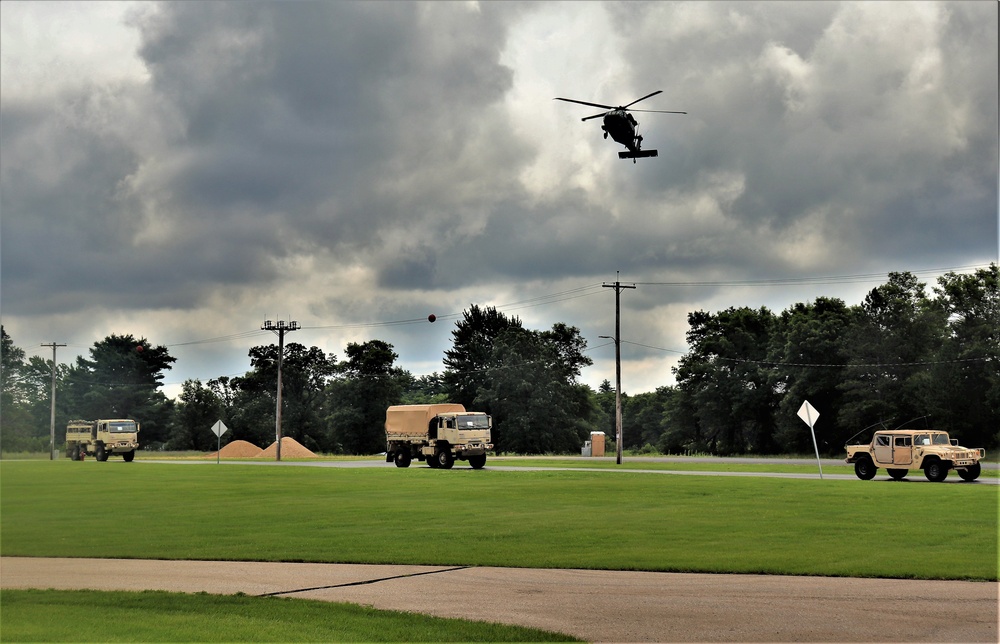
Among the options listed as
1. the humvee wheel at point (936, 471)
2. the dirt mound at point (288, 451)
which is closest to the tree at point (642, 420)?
the dirt mound at point (288, 451)

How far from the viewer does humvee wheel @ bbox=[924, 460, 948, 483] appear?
35938 millimetres

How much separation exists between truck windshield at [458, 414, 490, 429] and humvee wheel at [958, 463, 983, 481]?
23.6 metres

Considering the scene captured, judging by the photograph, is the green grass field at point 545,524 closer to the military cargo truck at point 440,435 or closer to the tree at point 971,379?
the military cargo truck at point 440,435

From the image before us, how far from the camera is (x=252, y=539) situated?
739 inches

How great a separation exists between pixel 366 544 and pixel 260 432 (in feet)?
352

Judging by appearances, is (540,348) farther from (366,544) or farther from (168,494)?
(366,544)

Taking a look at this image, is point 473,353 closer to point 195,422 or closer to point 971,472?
point 195,422

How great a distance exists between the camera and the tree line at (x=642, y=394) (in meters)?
72.2

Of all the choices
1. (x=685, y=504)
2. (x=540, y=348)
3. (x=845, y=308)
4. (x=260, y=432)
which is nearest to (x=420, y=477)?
(x=685, y=504)

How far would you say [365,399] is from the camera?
112 m

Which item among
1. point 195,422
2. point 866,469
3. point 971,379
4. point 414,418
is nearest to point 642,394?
point 195,422

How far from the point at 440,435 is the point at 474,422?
2147 mm

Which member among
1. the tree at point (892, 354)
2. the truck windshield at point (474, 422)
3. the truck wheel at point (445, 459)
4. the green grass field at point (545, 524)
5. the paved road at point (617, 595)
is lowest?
the truck wheel at point (445, 459)

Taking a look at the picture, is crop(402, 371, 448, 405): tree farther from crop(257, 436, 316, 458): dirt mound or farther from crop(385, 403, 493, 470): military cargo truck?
crop(385, 403, 493, 470): military cargo truck
